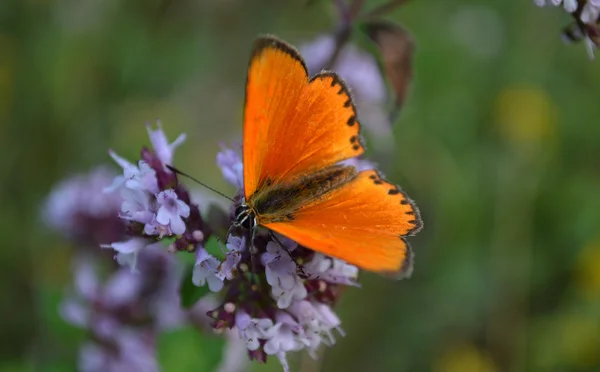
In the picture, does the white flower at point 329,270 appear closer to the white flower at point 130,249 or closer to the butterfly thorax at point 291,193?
the butterfly thorax at point 291,193

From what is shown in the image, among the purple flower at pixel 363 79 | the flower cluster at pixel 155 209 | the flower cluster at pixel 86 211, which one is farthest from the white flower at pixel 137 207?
the purple flower at pixel 363 79

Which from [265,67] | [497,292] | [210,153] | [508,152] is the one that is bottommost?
[210,153]

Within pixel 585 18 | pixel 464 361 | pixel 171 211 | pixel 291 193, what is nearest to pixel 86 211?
pixel 171 211

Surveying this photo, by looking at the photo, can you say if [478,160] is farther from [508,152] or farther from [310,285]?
[310,285]

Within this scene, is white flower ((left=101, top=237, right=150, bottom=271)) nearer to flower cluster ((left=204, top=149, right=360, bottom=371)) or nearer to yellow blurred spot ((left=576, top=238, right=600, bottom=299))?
flower cluster ((left=204, top=149, right=360, bottom=371))

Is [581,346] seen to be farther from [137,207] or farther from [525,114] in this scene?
[137,207]

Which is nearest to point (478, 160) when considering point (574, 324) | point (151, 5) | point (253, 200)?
point (574, 324)
